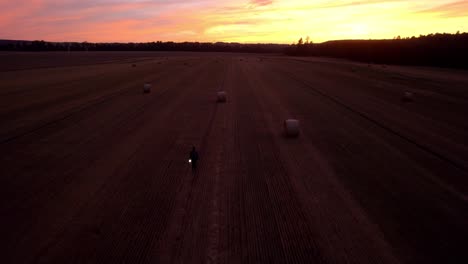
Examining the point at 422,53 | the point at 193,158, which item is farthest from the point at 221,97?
the point at 422,53

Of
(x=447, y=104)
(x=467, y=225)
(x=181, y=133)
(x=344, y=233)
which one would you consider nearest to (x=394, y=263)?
(x=344, y=233)

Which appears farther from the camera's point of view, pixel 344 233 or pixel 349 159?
pixel 349 159

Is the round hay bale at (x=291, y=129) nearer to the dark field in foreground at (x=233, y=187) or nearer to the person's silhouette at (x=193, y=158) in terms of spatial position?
the dark field in foreground at (x=233, y=187)

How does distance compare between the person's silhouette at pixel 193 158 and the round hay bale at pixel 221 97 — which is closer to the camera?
the person's silhouette at pixel 193 158

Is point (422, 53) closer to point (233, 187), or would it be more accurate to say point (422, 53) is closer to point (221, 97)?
point (221, 97)

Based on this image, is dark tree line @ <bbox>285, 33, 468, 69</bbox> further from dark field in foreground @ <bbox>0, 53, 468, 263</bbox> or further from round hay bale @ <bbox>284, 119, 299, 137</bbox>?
round hay bale @ <bbox>284, 119, 299, 137</bbox>

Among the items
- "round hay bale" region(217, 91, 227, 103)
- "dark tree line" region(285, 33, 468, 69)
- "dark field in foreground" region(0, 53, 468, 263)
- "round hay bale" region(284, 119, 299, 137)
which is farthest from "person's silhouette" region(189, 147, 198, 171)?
"dark tree line" region(285, 33, 468, 69)

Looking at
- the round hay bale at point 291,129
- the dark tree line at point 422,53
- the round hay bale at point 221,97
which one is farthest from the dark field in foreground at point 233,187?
the dark tree line at point 422,53

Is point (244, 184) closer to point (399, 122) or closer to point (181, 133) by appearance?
point (181, 133)
